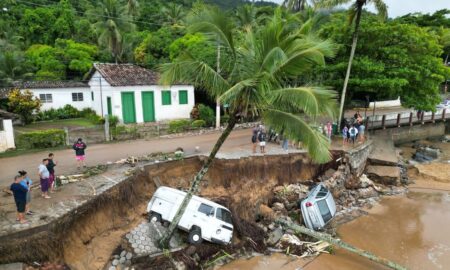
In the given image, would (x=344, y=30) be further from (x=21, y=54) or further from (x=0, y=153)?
(x=21, y=54)

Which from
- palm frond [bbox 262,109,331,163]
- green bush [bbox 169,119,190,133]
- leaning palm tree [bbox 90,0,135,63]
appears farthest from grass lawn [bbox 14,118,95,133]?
palm frond [bbox 262,109,331,163]

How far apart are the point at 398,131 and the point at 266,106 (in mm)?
26313

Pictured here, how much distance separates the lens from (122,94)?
25781 millimetres

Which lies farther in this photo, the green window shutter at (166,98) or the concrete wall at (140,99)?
the green window shutter at (166,98)

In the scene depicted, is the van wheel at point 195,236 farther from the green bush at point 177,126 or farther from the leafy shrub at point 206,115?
the leafy shrub at point 206,115

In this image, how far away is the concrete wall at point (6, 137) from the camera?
1769 centimetres

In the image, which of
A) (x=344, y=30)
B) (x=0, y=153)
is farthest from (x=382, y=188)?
(x=0, y=153)

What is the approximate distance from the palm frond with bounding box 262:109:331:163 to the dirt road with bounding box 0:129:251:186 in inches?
411

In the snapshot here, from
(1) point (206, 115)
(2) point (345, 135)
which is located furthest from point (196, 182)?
(1) point (206, 115)

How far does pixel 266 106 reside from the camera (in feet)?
27.1

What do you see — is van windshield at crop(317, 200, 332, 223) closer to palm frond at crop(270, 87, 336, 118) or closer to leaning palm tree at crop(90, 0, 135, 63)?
palm frond at crop(270, 87, 336, 118)

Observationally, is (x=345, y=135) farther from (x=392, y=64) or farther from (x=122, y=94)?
(x=122, y=94)

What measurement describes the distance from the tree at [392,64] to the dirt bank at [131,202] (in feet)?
22.1

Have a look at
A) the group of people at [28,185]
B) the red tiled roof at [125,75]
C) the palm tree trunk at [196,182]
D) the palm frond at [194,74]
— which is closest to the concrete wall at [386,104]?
the red tiled roof at [125,75]
